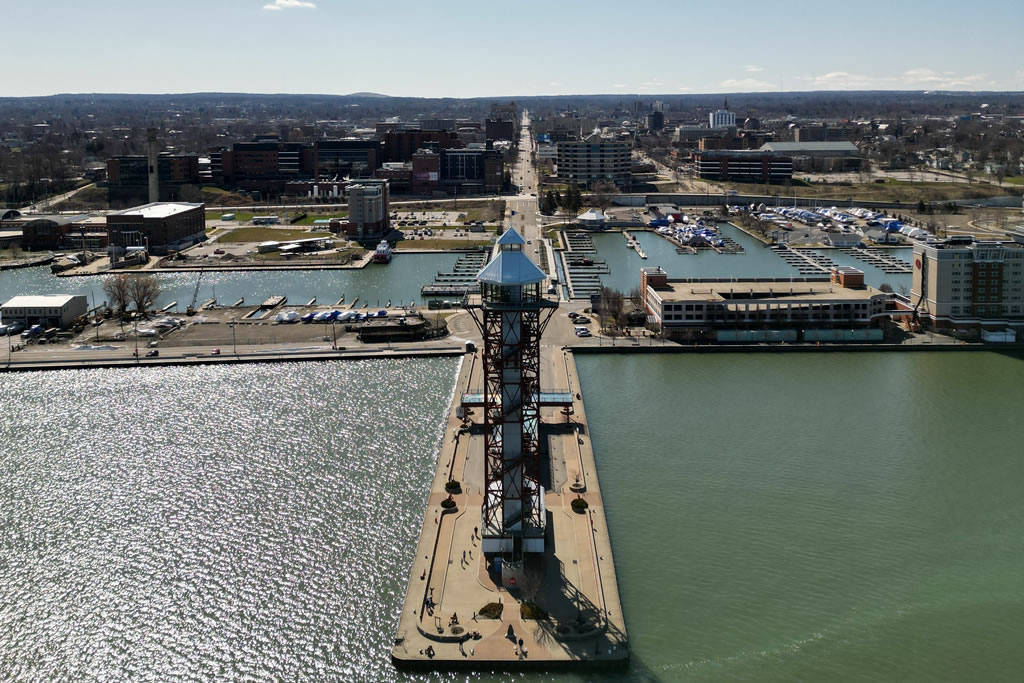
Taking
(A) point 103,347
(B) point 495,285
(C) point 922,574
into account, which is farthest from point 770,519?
(A) point 103,347

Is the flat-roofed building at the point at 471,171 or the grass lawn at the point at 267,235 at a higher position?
the flat-roofed building at the point at 471,171

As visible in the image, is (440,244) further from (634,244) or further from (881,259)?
(881,259)

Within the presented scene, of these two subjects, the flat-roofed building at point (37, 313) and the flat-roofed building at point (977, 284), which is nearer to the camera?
the flat-roofed building at point (977, 284)

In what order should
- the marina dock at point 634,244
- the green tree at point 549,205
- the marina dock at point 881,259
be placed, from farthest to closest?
1. the green tree at point 549,205
2. the marina dock at point 634,244
3. the marina dock at point 881,259

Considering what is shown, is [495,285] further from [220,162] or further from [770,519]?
[220,162]

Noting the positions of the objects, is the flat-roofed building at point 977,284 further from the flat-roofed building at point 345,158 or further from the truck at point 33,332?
the flat-roofed building at point 345,158

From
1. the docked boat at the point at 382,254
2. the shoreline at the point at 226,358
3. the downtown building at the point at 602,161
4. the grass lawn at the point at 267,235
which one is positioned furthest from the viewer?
the downtown building at the point at 602,161

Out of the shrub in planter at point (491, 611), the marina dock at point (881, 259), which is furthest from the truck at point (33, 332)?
the marina dock at point (881, 259)

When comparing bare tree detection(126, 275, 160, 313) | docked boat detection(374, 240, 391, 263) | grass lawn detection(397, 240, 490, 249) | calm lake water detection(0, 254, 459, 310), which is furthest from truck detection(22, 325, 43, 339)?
grass lawn detection(397, 240, 490, 249)
